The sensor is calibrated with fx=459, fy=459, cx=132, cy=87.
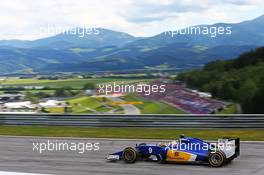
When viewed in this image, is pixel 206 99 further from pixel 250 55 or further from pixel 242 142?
pixel 242 142

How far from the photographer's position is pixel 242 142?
13266 mm

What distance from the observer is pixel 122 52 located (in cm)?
3462

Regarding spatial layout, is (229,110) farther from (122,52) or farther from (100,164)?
(100,164)

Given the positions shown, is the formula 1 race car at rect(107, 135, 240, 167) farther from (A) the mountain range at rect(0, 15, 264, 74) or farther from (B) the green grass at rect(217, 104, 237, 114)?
(A) the mountain range at rect(0, 15, 264, 74)

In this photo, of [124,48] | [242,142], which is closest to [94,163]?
[242,142]

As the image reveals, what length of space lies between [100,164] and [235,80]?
2656cm

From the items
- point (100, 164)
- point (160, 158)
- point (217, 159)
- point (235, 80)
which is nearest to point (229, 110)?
point (235, 80)

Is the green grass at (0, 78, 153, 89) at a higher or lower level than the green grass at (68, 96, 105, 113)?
higher

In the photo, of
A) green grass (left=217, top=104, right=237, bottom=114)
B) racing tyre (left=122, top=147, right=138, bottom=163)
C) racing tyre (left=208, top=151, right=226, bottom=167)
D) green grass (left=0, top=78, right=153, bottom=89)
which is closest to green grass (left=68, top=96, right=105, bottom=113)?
green grass (left=0, top=78, right=153, bottom=89)

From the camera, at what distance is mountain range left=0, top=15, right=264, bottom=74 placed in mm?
31578

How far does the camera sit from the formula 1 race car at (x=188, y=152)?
9492 mm

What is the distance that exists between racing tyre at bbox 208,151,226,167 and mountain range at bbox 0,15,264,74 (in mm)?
18840

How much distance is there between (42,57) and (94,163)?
2793 centimetres

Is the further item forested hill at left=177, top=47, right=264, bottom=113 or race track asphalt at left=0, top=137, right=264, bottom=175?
forested hill at left=177, top=47, right=264, bottom=113
